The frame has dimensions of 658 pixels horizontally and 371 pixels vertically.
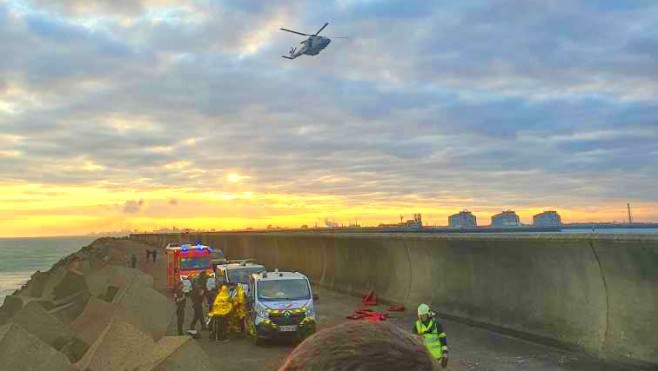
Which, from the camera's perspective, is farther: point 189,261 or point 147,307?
point 189,261

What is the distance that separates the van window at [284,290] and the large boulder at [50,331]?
15.4 feet

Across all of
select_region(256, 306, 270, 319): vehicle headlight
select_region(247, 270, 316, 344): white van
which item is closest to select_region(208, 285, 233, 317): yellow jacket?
select_region(247, 270, 316, 344): white van

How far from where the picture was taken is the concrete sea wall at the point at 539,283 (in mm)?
9453

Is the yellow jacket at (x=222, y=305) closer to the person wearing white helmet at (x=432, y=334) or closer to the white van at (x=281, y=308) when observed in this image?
the white van at (x=281, y=308)

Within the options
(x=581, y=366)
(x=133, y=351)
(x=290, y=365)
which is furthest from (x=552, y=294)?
(x=290, y=365)

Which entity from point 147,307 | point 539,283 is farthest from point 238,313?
point 539,283

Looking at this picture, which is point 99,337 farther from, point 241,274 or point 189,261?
point 189,261

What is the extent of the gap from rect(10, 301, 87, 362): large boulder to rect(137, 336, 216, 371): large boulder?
4679 mm

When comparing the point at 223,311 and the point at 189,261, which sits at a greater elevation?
the point at 189,261

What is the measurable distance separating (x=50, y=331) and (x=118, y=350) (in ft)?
15.0

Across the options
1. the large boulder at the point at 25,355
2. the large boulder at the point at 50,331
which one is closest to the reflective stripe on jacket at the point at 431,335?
the large boulder at the point at 25,355

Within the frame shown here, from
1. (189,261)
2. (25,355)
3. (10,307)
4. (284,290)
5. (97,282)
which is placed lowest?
(10,307)

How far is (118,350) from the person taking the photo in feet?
30.2

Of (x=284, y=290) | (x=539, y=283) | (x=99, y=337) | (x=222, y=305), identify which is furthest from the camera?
(x=222, y=305)
